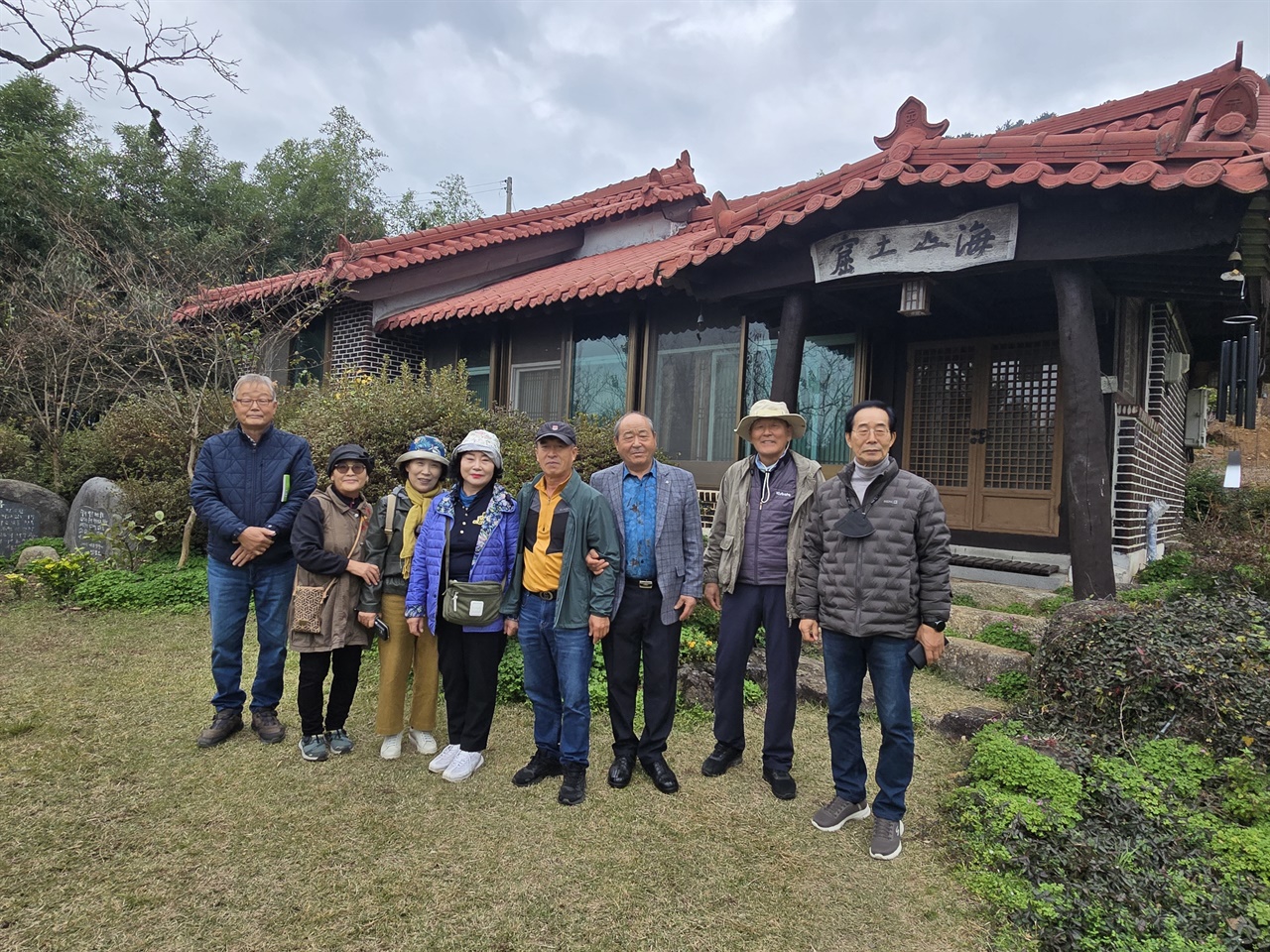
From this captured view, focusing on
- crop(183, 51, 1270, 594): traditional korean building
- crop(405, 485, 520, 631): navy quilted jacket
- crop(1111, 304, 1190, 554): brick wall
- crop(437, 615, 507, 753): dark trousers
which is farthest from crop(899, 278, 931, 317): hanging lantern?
crop(437, 615, 507, 753): dark trousers

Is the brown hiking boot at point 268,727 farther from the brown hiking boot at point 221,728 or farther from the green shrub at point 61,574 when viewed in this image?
the green shrub at point 61,574

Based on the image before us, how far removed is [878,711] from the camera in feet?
10.1

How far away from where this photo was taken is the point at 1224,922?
2375 millimetres

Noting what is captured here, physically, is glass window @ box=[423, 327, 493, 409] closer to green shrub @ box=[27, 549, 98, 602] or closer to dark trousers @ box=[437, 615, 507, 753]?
green shrub @ box=[27, 549, 98, 602]

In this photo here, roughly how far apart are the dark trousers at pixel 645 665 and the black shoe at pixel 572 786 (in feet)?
0.83

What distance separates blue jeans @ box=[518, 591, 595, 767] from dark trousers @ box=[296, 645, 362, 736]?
947mm

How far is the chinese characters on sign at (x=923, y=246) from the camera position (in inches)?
206

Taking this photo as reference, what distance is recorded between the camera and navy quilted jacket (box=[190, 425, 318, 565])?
3682 millimetres

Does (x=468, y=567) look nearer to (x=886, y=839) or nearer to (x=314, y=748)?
(x=314, y=748)

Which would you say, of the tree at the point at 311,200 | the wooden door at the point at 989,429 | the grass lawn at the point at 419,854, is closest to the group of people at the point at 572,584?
the grass lawn at the point at 419,854

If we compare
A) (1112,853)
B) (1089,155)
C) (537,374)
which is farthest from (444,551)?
(537,374)

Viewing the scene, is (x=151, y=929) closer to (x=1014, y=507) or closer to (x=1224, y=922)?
(x=1224, y=922)

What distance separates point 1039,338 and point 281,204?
18.3 m

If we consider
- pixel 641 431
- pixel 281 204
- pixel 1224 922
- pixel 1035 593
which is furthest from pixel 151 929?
pixel 281 204
